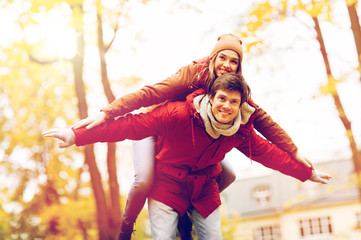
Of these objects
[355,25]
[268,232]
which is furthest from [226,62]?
[268,232]

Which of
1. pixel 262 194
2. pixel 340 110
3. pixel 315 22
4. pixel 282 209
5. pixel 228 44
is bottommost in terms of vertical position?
pixel 282 209

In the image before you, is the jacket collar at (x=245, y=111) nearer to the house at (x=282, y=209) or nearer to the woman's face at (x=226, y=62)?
the woman's face at (x=226, y=62)

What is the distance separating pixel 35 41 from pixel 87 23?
1085 mm

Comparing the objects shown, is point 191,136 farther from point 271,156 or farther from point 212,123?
point 271,156

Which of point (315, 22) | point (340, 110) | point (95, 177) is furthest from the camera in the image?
point (95, 177)

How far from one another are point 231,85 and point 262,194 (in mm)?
32592

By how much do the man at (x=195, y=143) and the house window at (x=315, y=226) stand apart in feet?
102

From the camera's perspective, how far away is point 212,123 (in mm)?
2666

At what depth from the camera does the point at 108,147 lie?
7.84 metres

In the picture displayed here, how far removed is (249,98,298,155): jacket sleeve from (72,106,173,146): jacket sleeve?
28.2 inches

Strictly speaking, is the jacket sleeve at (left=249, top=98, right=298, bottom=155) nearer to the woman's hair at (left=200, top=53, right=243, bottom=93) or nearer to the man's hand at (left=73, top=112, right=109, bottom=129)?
the woman's hair at (left=200, top=53, right=243, bottom=93)

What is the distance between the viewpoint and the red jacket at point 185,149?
274cm

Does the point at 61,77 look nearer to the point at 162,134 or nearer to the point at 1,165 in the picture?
the point at 1,165

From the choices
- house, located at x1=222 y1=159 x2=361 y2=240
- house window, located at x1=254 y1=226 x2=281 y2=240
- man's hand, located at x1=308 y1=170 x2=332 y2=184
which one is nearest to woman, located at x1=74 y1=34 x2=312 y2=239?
man's hand, located at x1=308 y1=170 x2=332 y2=184
